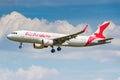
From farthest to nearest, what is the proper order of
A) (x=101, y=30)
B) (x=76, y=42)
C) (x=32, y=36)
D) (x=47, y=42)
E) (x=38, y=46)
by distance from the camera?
(x=101, y=30)
(x=76, y=42)
(x=38, y=46)
(x=47, y=42)
(x=32, y=36)

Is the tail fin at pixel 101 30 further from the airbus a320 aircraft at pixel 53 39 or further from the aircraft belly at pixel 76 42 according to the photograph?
the aircraft belly at pixel 76 42

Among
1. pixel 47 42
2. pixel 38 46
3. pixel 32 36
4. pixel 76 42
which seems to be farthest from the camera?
pixel 76 42

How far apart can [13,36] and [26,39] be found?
150 inches

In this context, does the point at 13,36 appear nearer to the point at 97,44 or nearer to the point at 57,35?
the point at 57,35

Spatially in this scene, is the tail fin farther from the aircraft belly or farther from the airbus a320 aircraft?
the aircraft belly

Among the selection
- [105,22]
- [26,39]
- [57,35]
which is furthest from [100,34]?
[26,39]

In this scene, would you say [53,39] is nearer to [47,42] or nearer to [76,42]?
[47,42]

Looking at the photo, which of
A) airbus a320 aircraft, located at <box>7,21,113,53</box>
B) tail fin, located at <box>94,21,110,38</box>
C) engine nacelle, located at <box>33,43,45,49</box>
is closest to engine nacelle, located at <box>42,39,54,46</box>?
airbus a320 aircraft, located at <box>7,21,113,53</box>

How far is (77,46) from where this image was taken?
150 metres

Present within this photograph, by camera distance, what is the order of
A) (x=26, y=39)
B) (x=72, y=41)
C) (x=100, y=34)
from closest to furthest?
(x=26, y=39) < (x=72, y=41) < (x=100, y=34)

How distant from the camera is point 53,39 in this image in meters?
141

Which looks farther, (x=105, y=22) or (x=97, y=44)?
(x=105, y=22)

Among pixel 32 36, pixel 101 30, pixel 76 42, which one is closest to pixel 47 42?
pixel 32 36

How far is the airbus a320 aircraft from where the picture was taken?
137m
